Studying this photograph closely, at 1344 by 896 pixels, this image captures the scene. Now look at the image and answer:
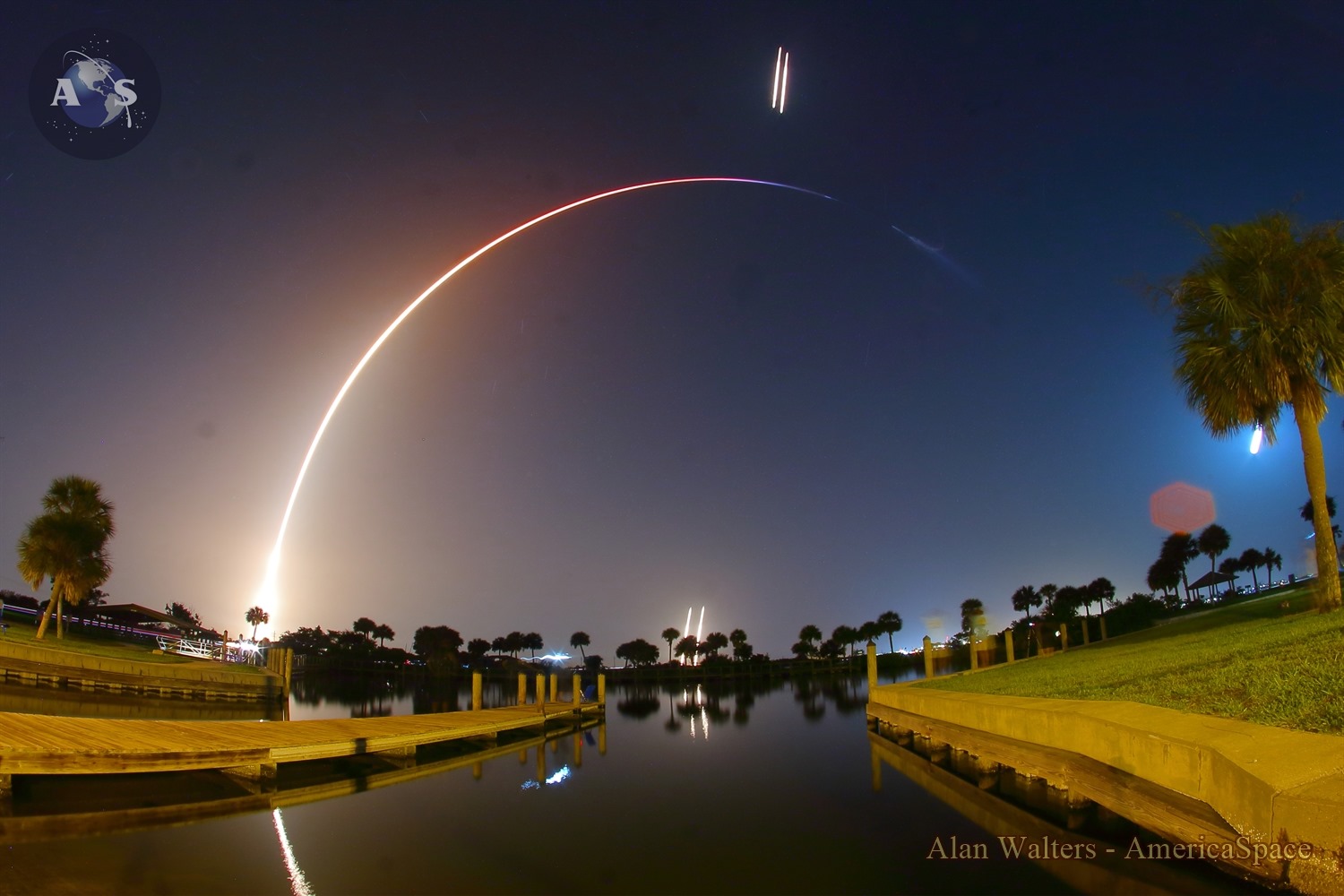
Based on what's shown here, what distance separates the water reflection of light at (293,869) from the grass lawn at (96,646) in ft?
109

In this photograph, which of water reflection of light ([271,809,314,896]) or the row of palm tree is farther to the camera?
the row of palm tree

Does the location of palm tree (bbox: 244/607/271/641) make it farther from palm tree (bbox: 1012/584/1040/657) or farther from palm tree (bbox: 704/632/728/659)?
palm tree (bbox: 1012/584/1040/657)

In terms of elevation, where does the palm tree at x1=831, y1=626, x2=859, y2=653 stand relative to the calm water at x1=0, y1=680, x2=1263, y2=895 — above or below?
below

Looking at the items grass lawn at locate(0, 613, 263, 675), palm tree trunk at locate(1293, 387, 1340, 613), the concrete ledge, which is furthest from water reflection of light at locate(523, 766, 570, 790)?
grass lawn at locate(0, 613, 263, 675)

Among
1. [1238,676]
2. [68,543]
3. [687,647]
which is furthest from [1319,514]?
[687,647]

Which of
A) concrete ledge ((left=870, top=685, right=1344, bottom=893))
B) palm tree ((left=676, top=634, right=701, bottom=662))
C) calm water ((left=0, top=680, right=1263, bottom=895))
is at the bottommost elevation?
palm tree ((left=676, top=634, right=701, bottom=662))

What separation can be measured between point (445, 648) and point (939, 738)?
106 m

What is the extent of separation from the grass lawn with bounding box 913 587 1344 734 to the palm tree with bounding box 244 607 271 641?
133m

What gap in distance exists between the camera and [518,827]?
42.8 feet

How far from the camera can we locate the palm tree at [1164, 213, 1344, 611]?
17.6 metres

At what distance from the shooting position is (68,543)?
40250 millimetres

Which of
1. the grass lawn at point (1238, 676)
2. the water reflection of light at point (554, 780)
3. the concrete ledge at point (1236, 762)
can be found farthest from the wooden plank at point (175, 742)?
the grass lawn at point (1238, 676)

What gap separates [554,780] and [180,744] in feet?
28.6

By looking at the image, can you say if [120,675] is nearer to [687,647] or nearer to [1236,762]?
[1236,762]
